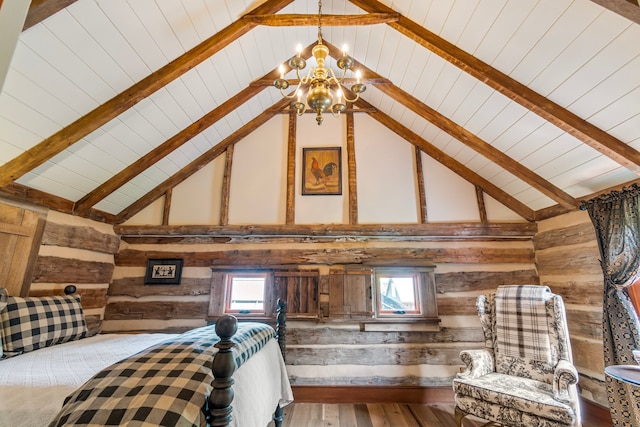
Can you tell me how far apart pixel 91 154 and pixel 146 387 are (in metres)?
2.74

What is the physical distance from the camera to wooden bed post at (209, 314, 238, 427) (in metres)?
1.07

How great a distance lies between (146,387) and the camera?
996mm

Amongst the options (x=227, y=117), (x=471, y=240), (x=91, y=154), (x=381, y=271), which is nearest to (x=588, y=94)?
(x=471, y=240)

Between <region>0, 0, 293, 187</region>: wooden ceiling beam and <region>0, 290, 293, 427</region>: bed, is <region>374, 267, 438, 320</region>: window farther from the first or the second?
<region>0, 0, 293, 187</region>: wooden ceiling beam

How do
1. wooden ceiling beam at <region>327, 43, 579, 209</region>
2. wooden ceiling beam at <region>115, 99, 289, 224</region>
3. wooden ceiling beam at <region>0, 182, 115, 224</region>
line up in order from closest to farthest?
wooden ceiling beam at <region>0, 182, 115, 224</region> → wooden ceiling beam at <region>327, 43, 579, 209</region> → wooden ceiling beam at <region>115, 99, 289, 224</region>

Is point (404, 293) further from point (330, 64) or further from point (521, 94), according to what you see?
point (330, 64)

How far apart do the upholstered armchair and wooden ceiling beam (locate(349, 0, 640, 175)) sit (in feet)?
4.53

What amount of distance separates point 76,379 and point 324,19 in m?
3.21

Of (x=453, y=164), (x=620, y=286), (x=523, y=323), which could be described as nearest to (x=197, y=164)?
(x=453, y=164)

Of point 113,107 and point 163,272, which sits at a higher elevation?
point 113,107

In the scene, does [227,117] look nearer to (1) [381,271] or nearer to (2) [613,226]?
(1) [381,271]

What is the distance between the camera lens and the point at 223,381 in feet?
3.60

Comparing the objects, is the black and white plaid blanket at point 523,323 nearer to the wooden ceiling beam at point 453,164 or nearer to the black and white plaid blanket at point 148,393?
the wooden ceiling beam at point 453,164

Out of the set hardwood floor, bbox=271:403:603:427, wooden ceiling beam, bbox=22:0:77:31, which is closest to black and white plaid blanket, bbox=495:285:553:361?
hardwood floor, bbox=271:403:603:427
